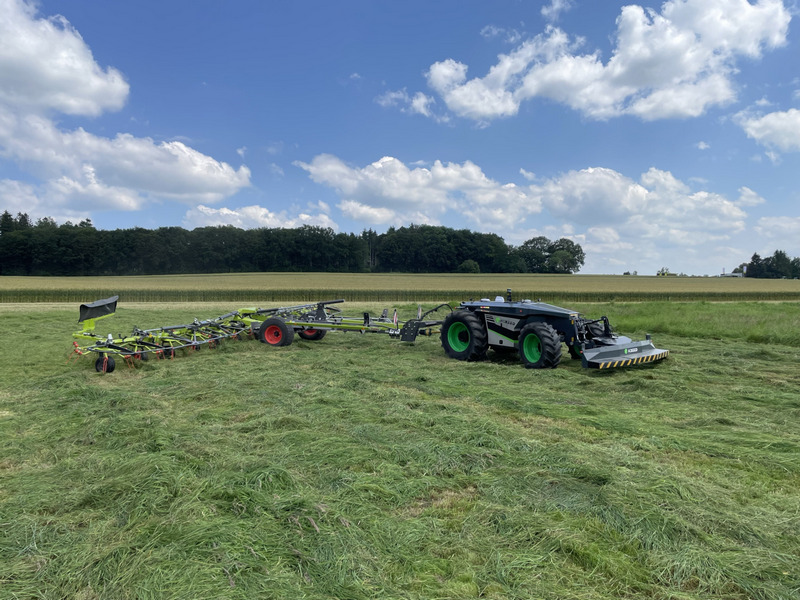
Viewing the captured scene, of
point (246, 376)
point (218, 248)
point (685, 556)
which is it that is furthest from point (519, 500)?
point (218, 248)

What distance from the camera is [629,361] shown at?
8.63 meters

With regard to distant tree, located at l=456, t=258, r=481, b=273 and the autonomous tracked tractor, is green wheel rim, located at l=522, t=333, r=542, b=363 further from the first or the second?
distant tree, located at l=456, t=258, r=481, b=273

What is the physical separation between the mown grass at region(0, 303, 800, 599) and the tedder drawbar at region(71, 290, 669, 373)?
1277 millimetres

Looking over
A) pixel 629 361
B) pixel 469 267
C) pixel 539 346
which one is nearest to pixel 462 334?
pixel 539 346

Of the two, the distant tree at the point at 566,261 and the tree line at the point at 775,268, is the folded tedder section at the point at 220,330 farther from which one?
the tree line at the point at 775,268

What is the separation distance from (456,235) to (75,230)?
169 feet

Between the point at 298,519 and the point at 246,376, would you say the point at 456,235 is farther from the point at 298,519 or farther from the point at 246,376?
the point at 298,519

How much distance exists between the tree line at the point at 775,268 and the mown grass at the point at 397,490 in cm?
9764

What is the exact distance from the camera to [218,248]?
6644cm

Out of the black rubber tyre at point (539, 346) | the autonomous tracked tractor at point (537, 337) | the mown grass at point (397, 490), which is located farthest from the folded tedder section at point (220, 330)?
the black rubber tyre at point (539, 346)

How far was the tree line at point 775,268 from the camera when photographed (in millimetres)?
83562

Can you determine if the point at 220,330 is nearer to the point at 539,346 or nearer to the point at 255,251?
the point at 539,346

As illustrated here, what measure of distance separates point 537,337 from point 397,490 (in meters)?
5.99

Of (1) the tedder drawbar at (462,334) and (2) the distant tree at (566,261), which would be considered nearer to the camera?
(1) the tedder drawbar at (462,334)
